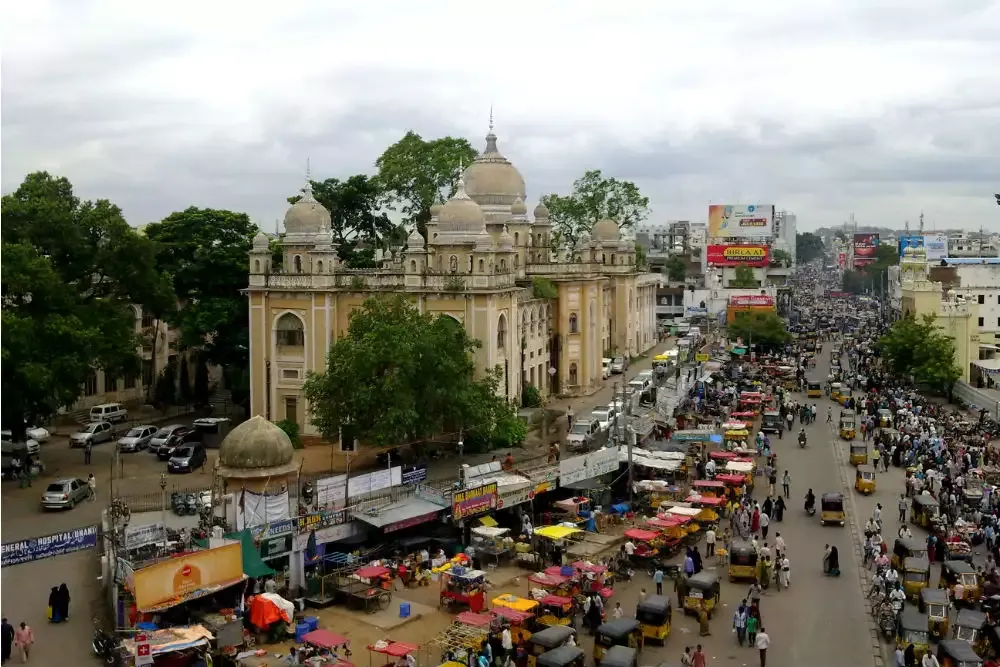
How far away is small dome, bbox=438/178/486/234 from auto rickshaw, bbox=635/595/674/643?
2144 cm

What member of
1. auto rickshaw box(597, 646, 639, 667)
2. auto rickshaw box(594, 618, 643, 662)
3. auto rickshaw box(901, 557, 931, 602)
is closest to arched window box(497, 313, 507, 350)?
auto rickshaw box(901, 557, 931, 602)

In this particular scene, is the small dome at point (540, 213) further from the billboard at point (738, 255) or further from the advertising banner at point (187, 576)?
the billboard at point (738, 255)

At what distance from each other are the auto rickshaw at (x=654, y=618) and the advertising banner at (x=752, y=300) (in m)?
58.0

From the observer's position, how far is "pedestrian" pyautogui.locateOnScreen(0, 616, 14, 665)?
18734mm

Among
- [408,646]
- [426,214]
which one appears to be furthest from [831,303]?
[408,646]

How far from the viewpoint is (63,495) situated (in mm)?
28094

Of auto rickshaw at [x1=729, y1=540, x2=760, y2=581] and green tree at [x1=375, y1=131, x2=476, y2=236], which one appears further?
green tree at [x1=375, y1=131, x2=476, y2=236]

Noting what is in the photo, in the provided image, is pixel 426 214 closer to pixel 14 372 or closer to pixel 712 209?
pixel 14 372

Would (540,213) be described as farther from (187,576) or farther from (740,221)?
(740,221)

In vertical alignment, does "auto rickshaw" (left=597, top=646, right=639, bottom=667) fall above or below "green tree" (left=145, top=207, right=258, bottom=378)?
below

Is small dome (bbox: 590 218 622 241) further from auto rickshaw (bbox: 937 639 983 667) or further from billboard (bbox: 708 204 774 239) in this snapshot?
billboard (bbox: 708 204 774 239)

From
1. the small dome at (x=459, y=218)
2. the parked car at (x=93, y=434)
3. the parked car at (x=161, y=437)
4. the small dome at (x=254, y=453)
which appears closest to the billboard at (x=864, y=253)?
the small dome at (x=459, y=218)

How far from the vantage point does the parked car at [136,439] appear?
120ft

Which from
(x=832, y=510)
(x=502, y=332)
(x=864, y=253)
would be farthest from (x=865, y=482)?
(x=864, y=253)
